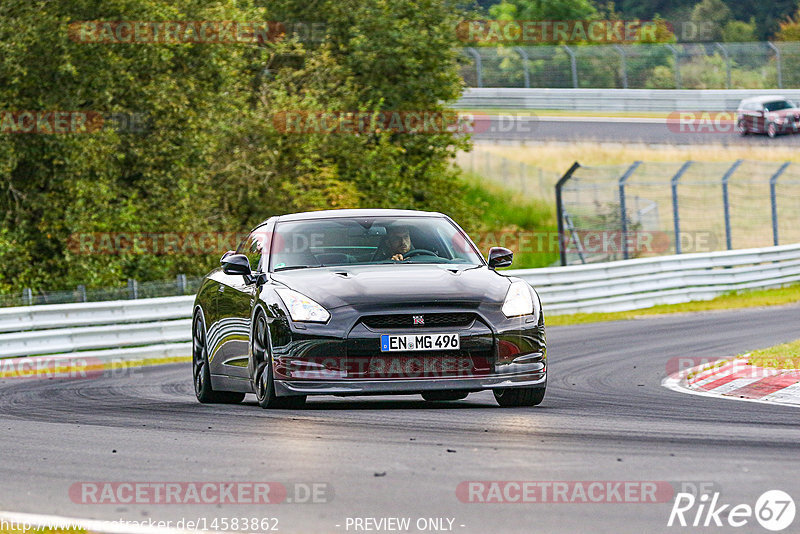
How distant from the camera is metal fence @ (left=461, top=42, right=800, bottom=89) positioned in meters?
51.2

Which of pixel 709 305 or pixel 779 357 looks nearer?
pixel 779 357

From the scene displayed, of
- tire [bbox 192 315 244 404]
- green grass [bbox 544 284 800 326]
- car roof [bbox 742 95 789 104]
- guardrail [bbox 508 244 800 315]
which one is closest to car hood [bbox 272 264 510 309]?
tire [bbox 192 315 244 404]

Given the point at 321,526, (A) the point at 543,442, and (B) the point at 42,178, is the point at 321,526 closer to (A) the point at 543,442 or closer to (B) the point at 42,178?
(A) the point at 543,442

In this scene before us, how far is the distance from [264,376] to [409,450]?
258 centimetres

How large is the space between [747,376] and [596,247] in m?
19.5

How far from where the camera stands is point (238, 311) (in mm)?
11086

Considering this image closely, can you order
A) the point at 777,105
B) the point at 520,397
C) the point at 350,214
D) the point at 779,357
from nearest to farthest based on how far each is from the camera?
the point at 520,397 → the point at 350,214 → the point at 779,357 → the point at 777,105

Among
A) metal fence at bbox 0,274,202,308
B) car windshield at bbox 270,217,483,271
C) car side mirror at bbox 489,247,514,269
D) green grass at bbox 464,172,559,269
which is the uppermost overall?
car windshield at bbox 270,217,483,271

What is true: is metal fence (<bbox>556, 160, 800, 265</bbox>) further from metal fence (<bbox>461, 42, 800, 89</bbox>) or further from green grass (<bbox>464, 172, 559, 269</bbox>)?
metal fence (<bbox>461, 42, 800, 89</bbox>)

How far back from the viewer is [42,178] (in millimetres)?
29297

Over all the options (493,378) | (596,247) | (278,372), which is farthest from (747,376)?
(596,247)

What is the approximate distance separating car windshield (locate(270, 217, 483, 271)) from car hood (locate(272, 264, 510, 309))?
0.24m

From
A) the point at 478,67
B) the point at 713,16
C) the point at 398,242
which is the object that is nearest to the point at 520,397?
the point at 398,242

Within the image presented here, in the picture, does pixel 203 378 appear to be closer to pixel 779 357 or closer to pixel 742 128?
pixel 779 357
